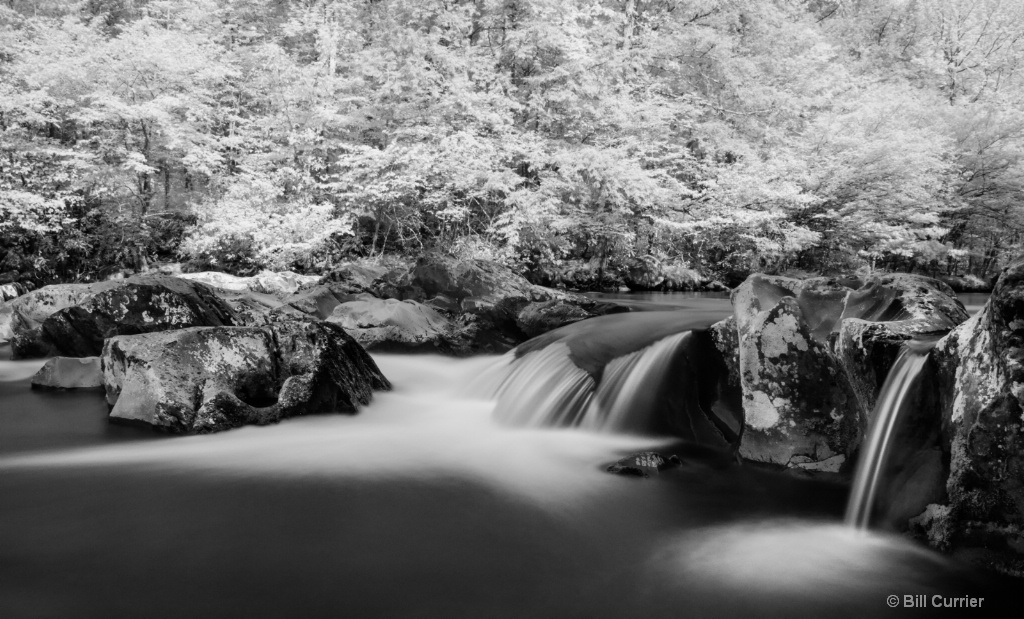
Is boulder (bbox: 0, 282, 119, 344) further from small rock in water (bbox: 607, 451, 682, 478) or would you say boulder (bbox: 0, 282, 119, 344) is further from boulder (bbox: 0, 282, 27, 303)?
small rock in water (bbox: 607, 451, 682, 478)

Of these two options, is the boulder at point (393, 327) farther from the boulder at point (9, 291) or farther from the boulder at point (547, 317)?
the boulder at point (9, 291)

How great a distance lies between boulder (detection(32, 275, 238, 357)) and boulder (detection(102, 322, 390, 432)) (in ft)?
3.71

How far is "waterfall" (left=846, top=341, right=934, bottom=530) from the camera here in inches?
130

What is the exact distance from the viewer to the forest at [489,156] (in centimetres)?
1446

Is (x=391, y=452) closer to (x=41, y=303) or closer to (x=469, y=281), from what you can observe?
(x=469, y=281)

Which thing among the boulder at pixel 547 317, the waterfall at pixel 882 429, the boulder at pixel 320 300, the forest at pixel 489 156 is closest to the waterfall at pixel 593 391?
the waterfall at pixel 882 429

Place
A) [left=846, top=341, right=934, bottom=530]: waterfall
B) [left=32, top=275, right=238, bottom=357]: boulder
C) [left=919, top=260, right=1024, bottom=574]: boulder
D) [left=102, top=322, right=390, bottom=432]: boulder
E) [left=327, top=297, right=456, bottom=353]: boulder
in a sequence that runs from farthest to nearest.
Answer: [left=327, top=297, right=456, bottom=353]: boulder → [left=32, top=275, right=238, bottom=357]: boulder → [left=102, top=322, right=390, bottom=432]: boulder → [left=846, top=341, right=934, bottom=530]: waterfall → [left=919, top=260, right=1024, bottom=574]: boulder

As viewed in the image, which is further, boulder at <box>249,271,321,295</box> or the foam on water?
boulder at <box>249,271,321,295</box>

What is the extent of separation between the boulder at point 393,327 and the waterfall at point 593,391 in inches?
77.1

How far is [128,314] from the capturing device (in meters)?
6.86

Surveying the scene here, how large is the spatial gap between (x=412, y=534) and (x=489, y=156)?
12.2m

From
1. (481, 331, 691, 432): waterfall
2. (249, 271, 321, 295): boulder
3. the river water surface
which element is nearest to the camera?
the river water surface

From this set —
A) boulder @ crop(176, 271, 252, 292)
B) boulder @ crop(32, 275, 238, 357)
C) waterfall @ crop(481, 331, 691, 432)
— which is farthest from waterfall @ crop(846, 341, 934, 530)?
boulder @ crop(176, 271, 252, 292)

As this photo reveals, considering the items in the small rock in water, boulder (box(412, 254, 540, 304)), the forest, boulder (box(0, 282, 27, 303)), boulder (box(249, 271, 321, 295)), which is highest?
the forest
